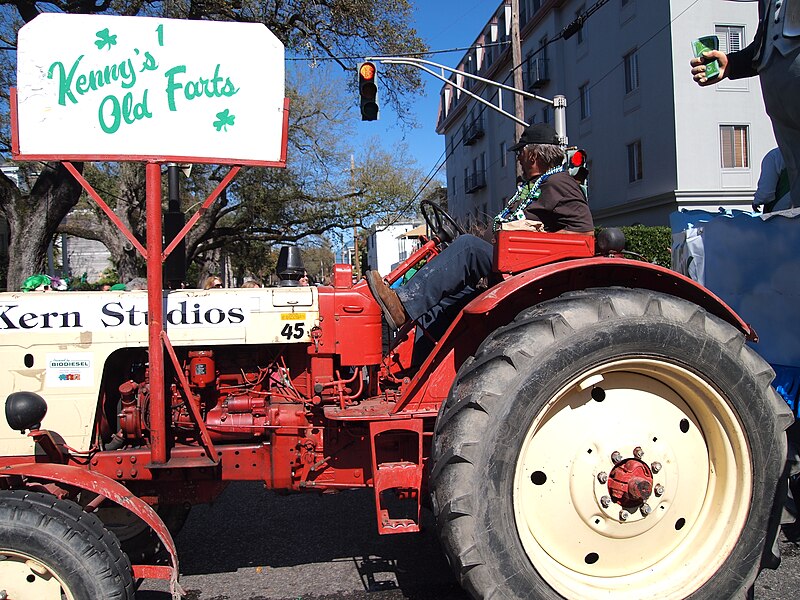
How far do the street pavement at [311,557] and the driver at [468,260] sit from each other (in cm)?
94

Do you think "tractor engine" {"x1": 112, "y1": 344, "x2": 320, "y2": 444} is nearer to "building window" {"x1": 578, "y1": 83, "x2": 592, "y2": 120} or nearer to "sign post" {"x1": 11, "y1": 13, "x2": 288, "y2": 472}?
"sign post" {"x1": 11, "y1": 13, "x2": 288, "y2": 472}

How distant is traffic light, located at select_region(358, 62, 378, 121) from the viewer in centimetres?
1002

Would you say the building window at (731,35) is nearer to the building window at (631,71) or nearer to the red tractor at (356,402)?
the building window at (631,71)

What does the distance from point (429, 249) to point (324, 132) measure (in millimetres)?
17880

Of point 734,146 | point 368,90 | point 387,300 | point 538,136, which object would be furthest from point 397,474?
point 734,146

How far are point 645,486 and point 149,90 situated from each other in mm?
2507

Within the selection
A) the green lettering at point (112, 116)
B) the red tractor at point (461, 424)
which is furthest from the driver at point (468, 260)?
the green lettering at point (112, 116)

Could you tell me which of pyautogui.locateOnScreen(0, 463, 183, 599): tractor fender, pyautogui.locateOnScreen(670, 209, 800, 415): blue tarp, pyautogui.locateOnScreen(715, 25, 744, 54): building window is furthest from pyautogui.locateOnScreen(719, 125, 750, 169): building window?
pyautogui.locateOnScreen(0, 463, 183, 599): tractor fender

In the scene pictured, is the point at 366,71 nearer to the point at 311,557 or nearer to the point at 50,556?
the point at 311,557

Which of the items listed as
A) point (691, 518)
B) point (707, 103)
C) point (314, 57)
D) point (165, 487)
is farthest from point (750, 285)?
point (707, 103)

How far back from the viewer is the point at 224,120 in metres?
2.71

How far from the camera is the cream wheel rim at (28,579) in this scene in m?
2.28

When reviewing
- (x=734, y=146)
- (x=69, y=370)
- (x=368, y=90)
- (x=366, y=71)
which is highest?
(x=734, y=146)

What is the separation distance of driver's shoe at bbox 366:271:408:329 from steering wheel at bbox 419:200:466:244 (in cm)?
80
